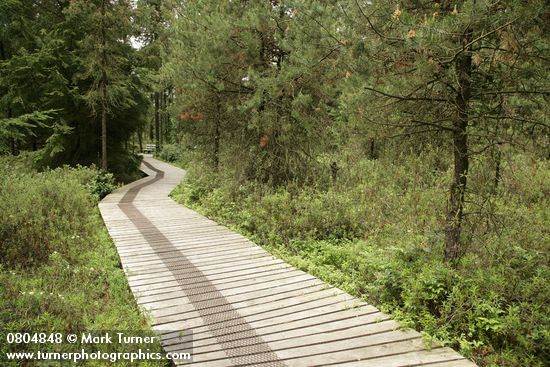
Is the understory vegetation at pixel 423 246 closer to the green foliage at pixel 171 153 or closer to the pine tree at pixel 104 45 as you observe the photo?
the pine tree at pixel 104 45

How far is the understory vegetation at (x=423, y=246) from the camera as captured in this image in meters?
4.54

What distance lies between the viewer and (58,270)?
7168 mm

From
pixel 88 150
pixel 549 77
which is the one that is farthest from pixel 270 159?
pixel 88 150

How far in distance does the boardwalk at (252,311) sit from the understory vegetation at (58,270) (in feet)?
1.23

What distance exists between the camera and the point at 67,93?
17891mm

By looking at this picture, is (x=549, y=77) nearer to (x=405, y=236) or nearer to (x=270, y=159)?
(x=405, y=236)

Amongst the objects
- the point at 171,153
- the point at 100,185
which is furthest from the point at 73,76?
the point at 171,153

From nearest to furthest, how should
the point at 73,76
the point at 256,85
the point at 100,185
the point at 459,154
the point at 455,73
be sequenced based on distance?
the point at 455,73 < the point at 459,154 < the point at 256,85 < the point at 100,185 < the point at 73,76

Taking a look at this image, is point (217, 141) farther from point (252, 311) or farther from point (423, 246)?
point (252, 311)

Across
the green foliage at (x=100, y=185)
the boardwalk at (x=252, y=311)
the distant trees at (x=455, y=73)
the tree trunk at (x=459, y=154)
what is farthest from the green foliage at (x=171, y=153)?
the tree trunk at (x=459, y=154)

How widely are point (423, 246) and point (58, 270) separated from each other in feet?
22.1

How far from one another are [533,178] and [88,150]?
20.4m

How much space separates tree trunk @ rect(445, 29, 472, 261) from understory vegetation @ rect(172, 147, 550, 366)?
0.69 feet

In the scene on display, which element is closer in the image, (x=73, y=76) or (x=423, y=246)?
(x=423, y=246)
